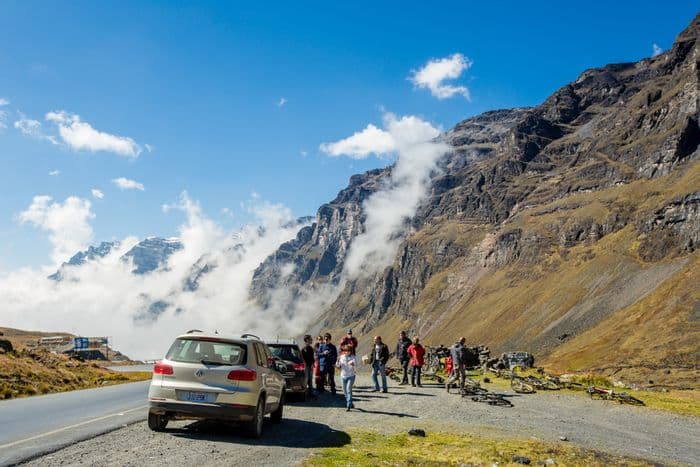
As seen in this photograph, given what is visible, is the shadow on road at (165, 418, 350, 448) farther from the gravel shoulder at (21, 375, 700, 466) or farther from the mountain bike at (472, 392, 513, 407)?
→ the mountain bike at (472, 392, 513, 407)

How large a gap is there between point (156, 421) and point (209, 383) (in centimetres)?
212

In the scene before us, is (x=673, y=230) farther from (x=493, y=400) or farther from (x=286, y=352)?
(x=286, y=352)

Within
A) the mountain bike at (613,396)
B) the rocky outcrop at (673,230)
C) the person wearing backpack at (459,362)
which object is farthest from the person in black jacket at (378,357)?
the rocky outcrop at (673,230)

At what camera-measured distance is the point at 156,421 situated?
14.5 metres

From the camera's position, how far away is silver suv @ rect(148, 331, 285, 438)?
1352cm

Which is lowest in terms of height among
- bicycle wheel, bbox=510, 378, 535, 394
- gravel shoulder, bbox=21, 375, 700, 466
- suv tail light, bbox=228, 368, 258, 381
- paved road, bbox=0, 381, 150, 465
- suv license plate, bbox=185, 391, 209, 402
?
paved road, bbox=0, 381, 150, 465

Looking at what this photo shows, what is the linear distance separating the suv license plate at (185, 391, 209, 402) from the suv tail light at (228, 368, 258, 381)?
2.18 ft

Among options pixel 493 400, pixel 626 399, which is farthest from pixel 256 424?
pixel 626 399

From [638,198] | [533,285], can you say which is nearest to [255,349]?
[533,285]

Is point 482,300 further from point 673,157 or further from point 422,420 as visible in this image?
point 422,420

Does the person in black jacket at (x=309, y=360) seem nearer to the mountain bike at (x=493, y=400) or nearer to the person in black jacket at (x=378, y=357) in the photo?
the person in black jacket at (x=378, y=357)

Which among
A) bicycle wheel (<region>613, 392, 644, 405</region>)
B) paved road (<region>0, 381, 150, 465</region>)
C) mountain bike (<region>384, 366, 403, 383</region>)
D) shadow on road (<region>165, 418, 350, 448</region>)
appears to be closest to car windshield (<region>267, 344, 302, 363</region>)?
paved road (<region>0, 381, 150, 465</region>)

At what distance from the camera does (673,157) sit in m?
183

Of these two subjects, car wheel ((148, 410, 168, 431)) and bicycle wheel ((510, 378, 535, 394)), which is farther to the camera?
bicycle wheel ((510, 378, 535, 394))
